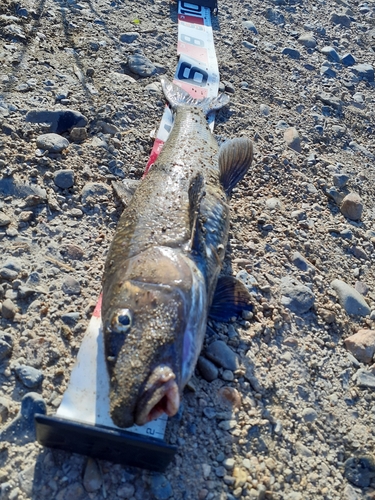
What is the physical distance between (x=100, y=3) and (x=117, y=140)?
10.9 feet

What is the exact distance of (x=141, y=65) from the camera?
7.04 m

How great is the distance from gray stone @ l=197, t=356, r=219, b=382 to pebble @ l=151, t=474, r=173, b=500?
0.84 metres

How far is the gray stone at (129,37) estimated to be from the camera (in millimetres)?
7393

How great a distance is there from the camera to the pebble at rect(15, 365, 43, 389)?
3713 mm

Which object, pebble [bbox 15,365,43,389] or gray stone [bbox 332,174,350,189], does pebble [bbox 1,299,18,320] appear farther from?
gray stone [bbox 332,174,350,189]

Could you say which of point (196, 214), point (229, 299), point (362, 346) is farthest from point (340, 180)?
point (196, 214)

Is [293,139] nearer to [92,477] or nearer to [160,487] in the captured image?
[160,487]

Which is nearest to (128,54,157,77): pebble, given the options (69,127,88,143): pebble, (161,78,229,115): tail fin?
(161,78,229,115): tail fin

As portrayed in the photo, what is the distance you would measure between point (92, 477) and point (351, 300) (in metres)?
2.91

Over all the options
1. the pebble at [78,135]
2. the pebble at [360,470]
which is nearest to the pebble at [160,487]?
the pebble at [360,470]

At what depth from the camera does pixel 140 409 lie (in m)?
3.06

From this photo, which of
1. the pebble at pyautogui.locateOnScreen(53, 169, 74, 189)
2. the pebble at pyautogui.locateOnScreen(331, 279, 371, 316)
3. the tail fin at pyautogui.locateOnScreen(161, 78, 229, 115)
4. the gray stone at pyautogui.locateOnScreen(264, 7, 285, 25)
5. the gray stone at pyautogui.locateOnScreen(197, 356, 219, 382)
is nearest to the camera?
the gray stone at pyautogui.locateOnScreen(197, 356, 219, 382)

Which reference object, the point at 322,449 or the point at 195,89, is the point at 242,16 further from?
A: the point at 322,449

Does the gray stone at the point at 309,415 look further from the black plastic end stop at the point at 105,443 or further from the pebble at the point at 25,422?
the pebble at the point at 25,422
